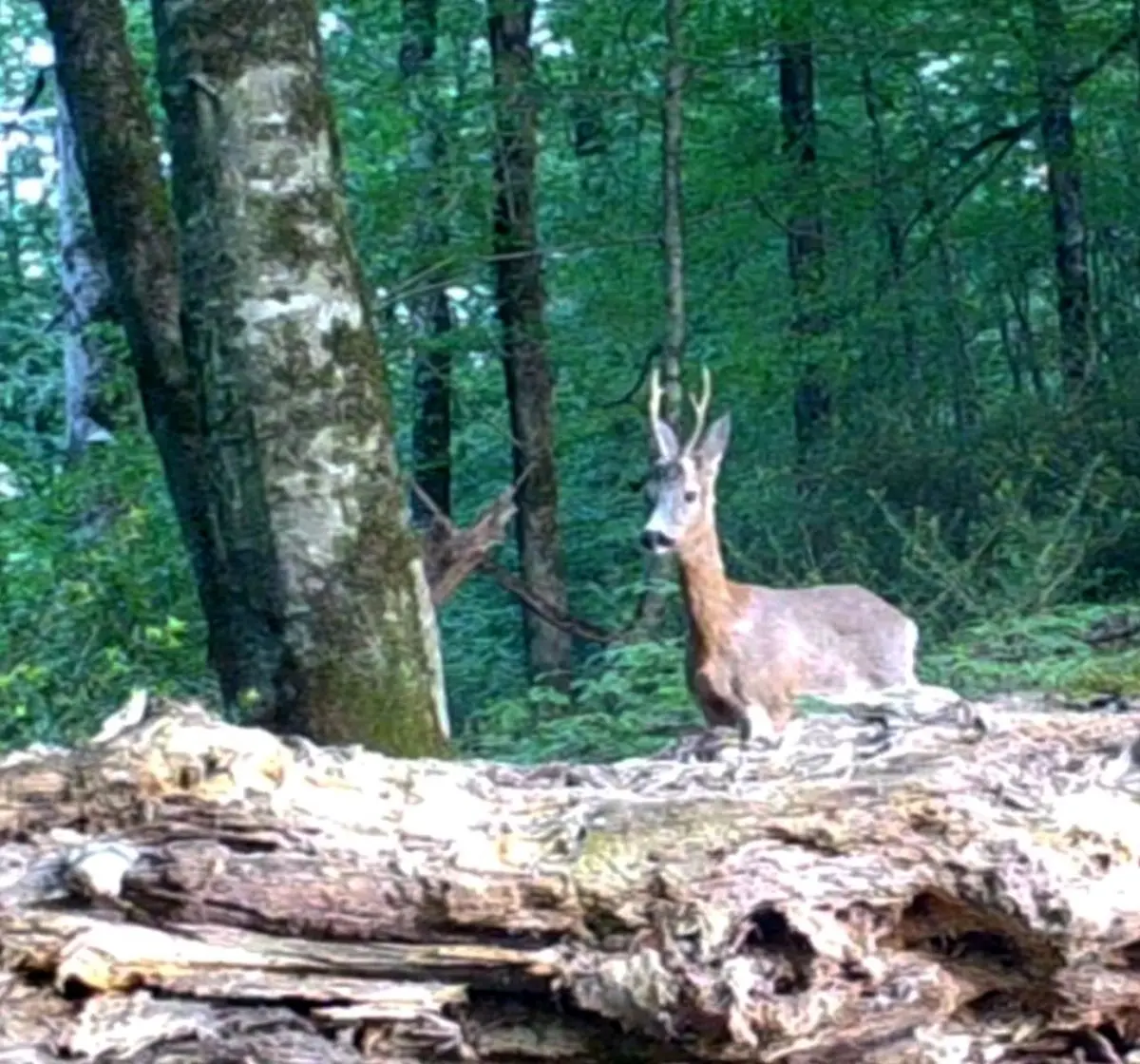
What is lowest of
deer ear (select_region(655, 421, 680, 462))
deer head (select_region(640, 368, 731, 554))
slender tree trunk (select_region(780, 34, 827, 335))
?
deer head (select_region(640, 368, 731, 554))

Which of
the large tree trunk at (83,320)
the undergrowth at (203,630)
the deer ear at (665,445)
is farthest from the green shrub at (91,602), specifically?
the deer ear at (665,445)

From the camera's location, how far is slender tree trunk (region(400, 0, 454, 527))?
10641 mm

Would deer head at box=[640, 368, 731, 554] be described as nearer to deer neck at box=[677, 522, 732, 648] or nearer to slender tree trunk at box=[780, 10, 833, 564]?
deer neck at box=[677, 522, 732, 648]

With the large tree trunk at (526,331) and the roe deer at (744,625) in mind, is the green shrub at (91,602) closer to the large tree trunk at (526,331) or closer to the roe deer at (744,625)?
the roe deer at (744,625)

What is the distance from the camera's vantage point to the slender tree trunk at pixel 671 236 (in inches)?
394

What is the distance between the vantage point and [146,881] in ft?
8.85

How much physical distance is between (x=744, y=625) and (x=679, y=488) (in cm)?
45

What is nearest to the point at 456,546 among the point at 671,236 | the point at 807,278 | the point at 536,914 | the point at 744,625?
the point at 744,625

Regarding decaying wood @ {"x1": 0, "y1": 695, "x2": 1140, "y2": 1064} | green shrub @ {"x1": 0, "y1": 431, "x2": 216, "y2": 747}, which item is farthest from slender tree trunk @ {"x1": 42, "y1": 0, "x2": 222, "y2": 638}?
decaying wood @ {"x1": 0, "y1": 695, "x2": 1140, "y2": 1064}

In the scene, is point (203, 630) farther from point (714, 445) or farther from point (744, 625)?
point (744, 625)

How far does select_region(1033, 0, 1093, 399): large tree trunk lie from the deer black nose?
5.80m

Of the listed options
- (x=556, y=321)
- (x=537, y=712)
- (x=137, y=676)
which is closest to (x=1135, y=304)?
(x=556, y=321)

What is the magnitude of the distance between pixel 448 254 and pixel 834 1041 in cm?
790

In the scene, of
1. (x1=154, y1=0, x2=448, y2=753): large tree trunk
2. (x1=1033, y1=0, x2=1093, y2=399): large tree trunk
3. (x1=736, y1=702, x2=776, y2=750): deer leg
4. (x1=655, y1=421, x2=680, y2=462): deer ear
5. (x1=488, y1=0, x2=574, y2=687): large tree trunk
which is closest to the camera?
(x1=736, y1=702, x2=776, y2=750): deer leg
